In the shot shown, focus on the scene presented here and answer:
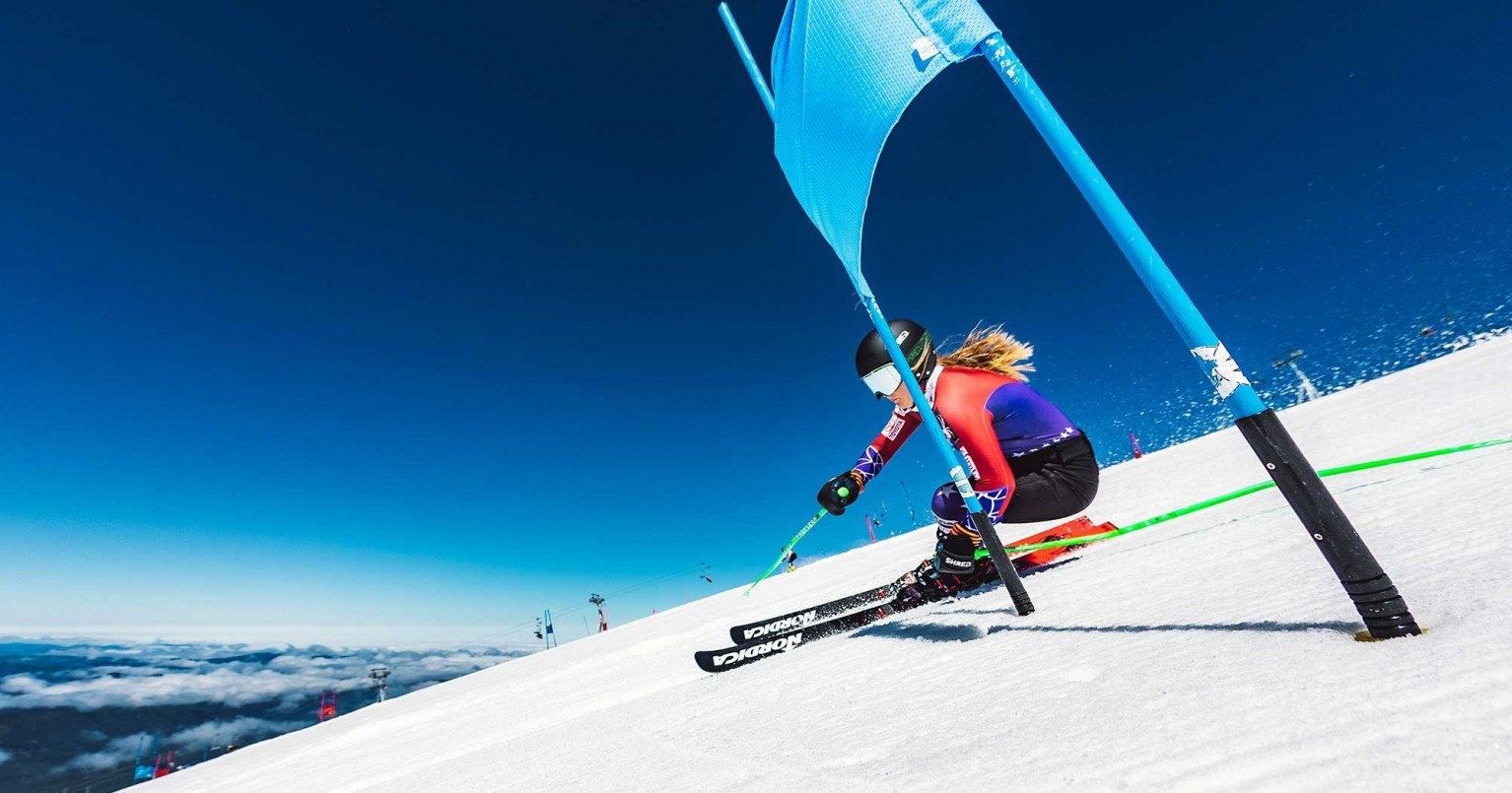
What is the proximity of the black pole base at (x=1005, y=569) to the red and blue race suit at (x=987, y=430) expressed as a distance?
346mm

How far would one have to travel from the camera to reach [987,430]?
3500 millimetres

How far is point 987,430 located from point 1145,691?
214 cm

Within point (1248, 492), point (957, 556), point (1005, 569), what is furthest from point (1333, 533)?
point (957, 556)

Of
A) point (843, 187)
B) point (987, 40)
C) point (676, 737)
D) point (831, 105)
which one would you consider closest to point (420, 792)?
point (676, 737)

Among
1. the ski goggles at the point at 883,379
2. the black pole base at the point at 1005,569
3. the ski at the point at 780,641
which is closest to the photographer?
the black pole base at the point at 1005,569

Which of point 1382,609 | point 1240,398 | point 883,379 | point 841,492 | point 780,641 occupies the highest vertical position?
point 883,379

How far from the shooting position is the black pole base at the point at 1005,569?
2879 mm

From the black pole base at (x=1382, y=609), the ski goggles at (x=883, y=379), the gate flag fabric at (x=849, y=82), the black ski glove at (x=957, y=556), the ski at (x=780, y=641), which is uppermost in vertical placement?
the gate flag fabric at (x=849, y=82)

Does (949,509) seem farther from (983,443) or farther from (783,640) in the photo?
(783,640)

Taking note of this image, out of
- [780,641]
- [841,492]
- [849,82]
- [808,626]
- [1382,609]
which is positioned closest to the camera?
[1382,609]

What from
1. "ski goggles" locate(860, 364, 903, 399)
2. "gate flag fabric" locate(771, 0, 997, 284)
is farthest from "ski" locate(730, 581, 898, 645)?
"gate flag fabric" locate(771, 0, 997, 284)

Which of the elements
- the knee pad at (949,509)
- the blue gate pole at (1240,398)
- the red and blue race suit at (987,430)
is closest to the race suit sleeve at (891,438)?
the red and blue race suit at (987,430)

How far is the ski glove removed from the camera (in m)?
4.61

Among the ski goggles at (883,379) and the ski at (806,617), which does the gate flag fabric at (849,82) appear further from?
the ski at (806,617)
